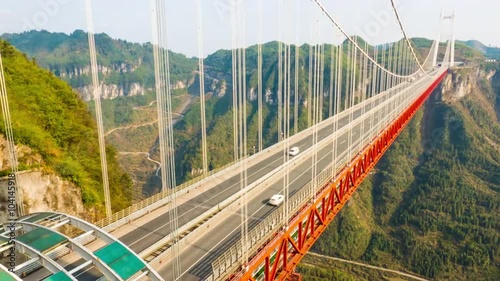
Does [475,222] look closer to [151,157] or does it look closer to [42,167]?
[42,167]

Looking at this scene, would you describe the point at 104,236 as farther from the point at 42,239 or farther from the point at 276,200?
the point at 276,200

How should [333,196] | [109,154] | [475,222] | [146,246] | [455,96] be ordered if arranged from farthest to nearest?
[455,96] → [475,222] → [109,154] → [333,196] → [146,246]

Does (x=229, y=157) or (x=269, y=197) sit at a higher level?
(x=269, y=197)

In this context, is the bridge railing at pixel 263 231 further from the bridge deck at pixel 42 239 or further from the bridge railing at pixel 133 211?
the bridge deck at pixel 42 239

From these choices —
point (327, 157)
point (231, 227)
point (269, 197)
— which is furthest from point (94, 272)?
point (327, 157)

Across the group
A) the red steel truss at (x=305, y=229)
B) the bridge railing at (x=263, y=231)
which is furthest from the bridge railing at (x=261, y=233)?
the red steel truss at (x=305, y=229)

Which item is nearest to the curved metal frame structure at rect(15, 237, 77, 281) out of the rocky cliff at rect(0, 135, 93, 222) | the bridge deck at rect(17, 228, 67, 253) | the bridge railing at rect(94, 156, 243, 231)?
the bridge deck at rect(17, 228, 67, 253)

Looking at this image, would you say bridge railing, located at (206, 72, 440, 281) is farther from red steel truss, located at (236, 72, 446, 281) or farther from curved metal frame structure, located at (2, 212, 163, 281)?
curved metal frame structure, located at (2, 212, 163, 281)
